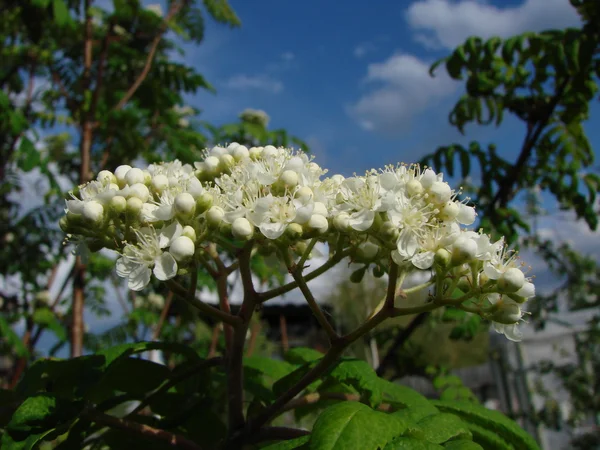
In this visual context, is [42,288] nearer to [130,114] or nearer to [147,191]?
[130,114]

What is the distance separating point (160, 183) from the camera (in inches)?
67.3

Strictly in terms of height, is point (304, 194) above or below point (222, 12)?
below

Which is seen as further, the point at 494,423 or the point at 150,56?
the point at 150,56

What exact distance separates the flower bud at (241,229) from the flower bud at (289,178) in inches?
7.7

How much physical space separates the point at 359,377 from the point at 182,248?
573 millimetres

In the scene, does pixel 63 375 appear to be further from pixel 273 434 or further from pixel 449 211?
pixel 449 211

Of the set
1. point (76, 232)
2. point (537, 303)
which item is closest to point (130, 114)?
point (76, 232)

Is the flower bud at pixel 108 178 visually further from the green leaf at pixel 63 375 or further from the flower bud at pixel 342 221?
the flower bud at pixel 342 221

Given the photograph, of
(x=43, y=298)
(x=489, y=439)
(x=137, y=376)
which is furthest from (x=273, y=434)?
(x=43, y=298)

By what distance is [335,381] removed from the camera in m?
1.67

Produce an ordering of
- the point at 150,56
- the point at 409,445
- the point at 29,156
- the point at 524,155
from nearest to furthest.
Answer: the point at 409,445
the point at 524,155
the point at 29,156
the point at 150,56

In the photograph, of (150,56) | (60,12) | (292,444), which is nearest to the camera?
(292,444)

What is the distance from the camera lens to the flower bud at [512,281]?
1483 millimetres

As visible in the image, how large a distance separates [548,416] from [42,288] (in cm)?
795
